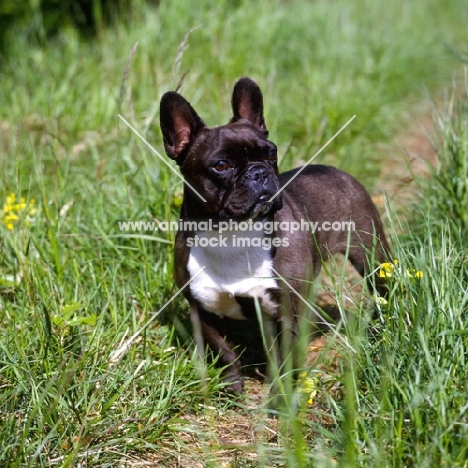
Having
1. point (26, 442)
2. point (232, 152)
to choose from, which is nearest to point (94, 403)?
point (26, 442)

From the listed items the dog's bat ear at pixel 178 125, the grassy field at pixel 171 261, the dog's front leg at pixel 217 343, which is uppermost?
the dog's bat ear at pixel 178 125

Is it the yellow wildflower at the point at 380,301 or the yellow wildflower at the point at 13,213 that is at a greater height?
the yellow wildflower at the point at 13,213

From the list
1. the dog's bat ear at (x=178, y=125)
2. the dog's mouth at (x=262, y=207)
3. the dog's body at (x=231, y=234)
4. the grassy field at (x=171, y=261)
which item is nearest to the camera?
the grassy field at (x=171, y=261)

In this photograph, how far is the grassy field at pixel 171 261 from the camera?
9.52 ft

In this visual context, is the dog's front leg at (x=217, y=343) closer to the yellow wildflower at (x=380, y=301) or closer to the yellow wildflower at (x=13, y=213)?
the yellow wildflower at (x=380, y=301)

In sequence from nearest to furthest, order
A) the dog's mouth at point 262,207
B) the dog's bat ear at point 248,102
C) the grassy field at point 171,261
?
1. the grassy field at point 171,261
2. the dog's mouth at point 262,207
3. the dog's bat ear at point 248,102

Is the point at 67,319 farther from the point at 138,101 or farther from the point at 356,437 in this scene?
the point at 138,101

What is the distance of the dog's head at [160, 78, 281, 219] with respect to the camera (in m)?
3.67

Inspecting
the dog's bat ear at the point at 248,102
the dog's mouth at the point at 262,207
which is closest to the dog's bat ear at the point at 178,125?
the dog's bat ear at the point at 248,102

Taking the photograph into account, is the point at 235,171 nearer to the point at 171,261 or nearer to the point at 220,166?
the point at 220,166

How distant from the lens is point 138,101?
6.70m

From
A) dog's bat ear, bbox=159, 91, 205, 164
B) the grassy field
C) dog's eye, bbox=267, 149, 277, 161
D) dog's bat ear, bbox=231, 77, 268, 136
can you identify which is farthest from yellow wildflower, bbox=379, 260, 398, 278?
dog's bat ear, bbox=159, 91, 205, 164

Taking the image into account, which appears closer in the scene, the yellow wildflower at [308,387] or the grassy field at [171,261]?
the grassy field at [171,261]

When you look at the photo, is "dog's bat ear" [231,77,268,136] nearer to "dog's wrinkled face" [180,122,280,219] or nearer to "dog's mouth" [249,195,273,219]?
"dog's wrinkled face" [180,122,280,219]
